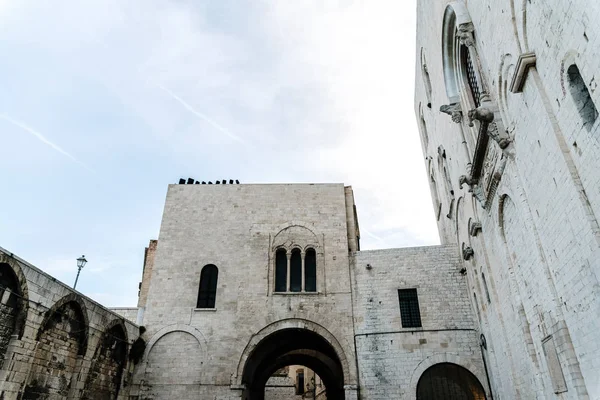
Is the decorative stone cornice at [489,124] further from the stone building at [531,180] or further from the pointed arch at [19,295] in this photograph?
the pointed arch at [19,295]

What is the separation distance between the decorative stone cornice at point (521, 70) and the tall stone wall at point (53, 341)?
10666mm

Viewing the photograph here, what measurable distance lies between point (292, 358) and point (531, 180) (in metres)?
15.1

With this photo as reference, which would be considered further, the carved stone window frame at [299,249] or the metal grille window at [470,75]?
the carved stone window frame at [299,249]

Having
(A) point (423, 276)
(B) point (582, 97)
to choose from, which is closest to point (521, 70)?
(B) point (582, 97)

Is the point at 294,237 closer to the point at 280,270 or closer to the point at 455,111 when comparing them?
the point at 280,270

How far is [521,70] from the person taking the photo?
20.7 ft

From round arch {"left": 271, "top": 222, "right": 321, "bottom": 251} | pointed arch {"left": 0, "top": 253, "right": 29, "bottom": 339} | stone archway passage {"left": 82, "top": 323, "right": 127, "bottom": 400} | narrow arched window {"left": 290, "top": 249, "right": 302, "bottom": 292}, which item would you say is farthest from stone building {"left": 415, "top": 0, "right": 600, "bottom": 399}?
stone archway passage {"left": 82, "top": 323, "right": 127, "bottom": 400}

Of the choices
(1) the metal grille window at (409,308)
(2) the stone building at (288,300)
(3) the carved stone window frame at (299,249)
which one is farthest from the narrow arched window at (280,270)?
(1) the metal grille window at (409,308)

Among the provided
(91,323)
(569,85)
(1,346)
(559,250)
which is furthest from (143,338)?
(569,85)

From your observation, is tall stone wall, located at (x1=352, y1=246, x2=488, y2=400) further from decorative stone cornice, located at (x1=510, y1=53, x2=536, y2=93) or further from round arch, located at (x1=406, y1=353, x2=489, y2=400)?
decorative stone cornice, located at (x1=510, y1=53, x2=536, y2=93)

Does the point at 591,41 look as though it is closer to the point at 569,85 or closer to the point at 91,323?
the point at 569,85

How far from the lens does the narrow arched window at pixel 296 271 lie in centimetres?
1500

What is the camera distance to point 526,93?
6547 mm

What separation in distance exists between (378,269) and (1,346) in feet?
36.6
